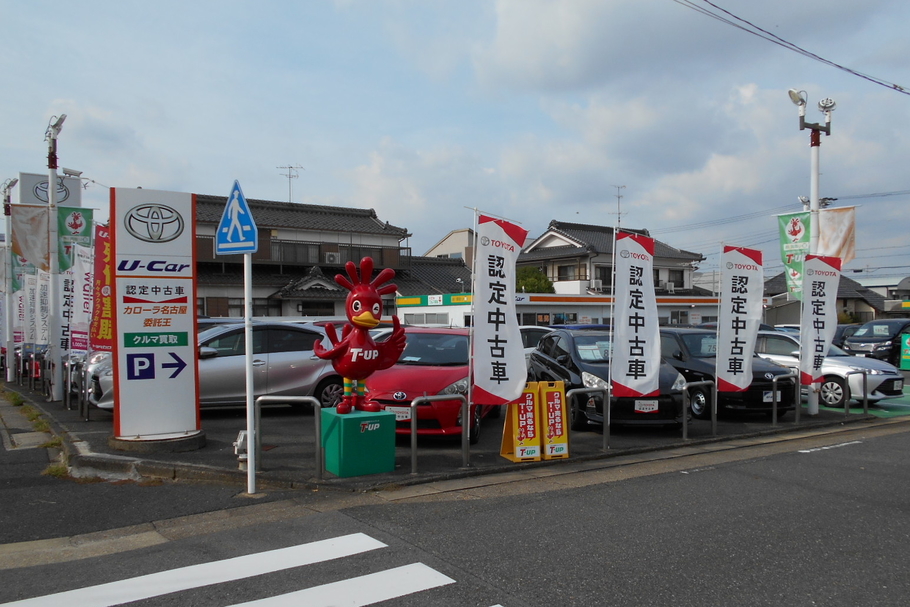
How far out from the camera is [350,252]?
101ft

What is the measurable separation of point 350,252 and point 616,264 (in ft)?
77.3

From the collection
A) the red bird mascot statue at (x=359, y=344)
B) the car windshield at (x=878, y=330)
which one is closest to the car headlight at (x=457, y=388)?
the red bird mascot statue at (x=359, y=344)

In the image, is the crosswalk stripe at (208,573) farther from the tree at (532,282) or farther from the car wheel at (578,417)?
the tree at (532,282)

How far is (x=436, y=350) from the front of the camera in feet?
30.8

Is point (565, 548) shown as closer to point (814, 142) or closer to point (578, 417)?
point (578, 417)

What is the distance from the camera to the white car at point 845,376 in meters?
12.7

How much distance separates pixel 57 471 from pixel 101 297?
4.24m

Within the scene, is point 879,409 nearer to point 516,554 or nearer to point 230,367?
point 516,554

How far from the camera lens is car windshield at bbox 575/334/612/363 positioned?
10.2 meters

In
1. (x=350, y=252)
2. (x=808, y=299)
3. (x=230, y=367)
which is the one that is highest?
(x=350, y=252)

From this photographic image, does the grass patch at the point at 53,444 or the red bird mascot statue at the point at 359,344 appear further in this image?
the grass patch at the point at 53,444

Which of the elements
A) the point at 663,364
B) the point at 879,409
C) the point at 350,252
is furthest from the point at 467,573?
the point at 350,252

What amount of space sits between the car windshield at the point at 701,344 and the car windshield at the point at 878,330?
43.4 ft

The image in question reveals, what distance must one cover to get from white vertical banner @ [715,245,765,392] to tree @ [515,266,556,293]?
20784 mm
